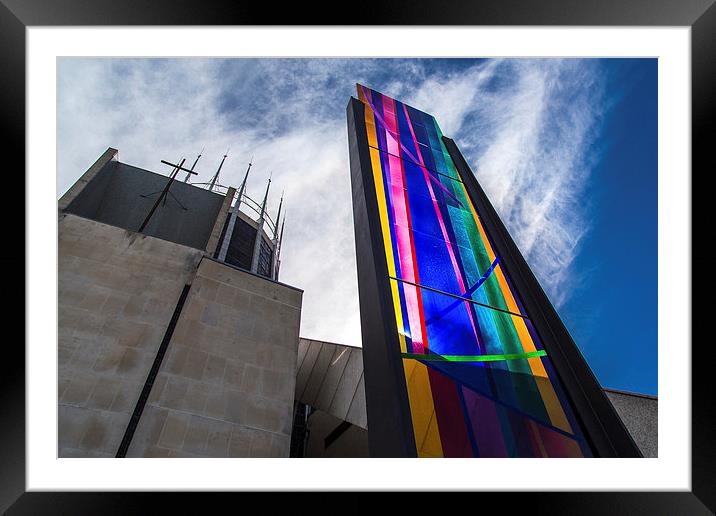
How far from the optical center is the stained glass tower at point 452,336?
7297 millimetres

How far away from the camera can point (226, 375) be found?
12852 millimetres

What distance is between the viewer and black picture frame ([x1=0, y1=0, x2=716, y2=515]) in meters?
2.52

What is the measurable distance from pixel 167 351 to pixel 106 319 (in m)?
→ 2.15

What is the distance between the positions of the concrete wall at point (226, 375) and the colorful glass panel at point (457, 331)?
6.68 metres

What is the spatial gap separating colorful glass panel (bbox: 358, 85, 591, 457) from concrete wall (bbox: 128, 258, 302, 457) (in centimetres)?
668

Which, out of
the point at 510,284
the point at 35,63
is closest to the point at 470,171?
the point at 510,284

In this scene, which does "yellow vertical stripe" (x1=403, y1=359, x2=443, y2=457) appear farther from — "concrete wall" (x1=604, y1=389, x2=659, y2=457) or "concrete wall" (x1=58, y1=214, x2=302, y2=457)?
"concrete wall" (x1=58, y1=214, x2=302, y2=457)

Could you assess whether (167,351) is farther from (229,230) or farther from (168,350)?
(229,230)

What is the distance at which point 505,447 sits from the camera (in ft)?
23.9

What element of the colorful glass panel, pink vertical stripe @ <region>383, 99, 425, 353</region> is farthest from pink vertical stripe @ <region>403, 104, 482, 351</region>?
pink vertical stripe @ <region>383, 99, 425, 353</region>
